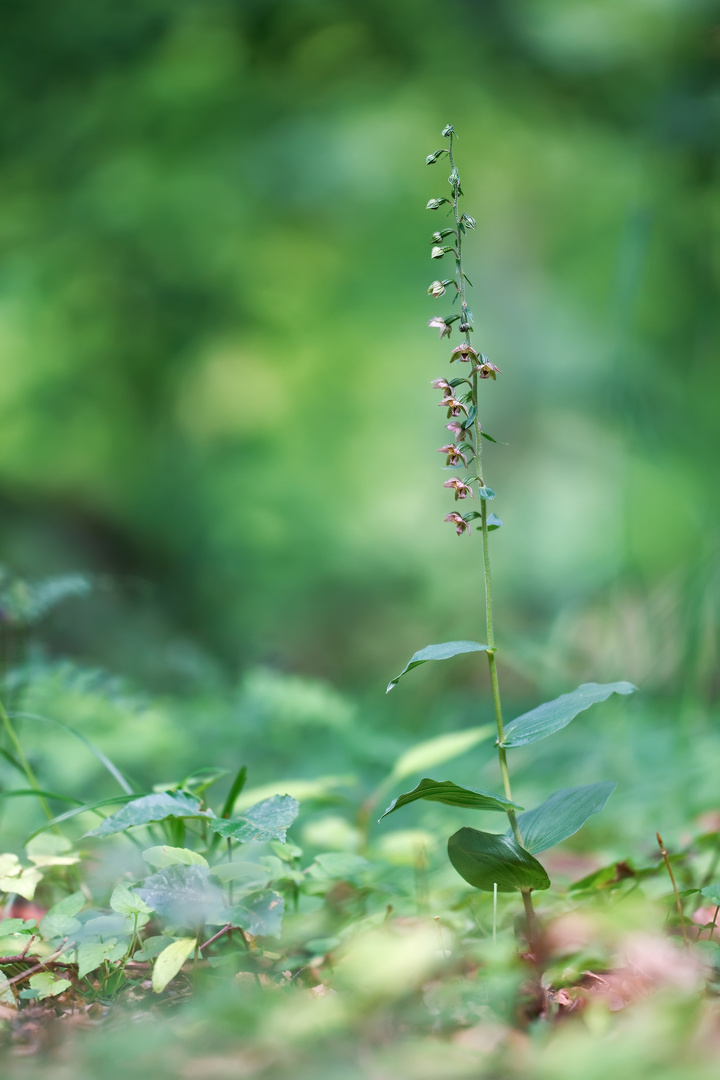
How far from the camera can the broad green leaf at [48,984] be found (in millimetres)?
810

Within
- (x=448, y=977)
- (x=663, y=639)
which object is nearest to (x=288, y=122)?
(x=663, y=639)

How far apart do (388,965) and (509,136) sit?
405 cm

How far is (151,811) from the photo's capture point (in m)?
0.86

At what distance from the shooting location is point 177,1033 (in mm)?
647

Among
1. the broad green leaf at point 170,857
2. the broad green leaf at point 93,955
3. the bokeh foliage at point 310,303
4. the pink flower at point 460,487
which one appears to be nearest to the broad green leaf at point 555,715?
Answer: the pink flower at point 460,487

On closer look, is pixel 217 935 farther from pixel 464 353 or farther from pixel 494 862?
pixel 464 353

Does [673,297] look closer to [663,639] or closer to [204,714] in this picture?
[663,639]

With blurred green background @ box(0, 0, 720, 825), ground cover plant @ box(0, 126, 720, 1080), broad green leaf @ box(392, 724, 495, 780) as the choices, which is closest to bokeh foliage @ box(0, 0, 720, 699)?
blurred green background @ box(0, 0, 720, 825)

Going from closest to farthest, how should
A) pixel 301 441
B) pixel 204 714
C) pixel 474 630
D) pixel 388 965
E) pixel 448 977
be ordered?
pixel 388 965 → pixel 448 977 → pixel 204 714 → pixel 474 630 → pixel 301 441

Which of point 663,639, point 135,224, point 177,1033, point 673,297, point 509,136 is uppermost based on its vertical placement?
point 509,136

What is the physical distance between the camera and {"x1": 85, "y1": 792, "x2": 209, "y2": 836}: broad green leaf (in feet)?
2.72

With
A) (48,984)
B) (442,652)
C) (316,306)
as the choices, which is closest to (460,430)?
(442,652)

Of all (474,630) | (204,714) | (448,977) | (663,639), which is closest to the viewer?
(448,977)

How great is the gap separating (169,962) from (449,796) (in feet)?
1.01
